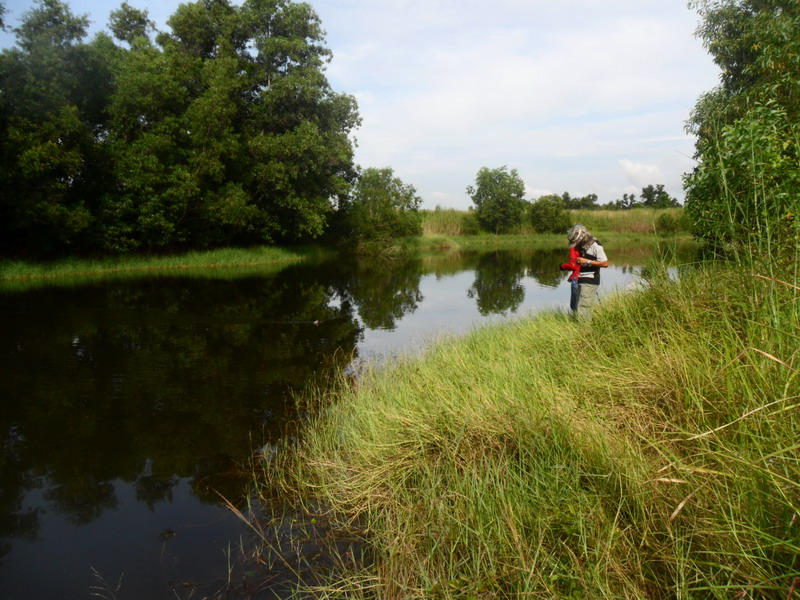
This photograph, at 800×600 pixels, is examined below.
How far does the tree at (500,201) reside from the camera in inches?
2094

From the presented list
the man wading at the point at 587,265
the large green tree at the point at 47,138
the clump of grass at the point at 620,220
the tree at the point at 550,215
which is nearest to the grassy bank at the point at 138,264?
the large green tree at the point at 47,138

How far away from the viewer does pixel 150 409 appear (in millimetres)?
5969

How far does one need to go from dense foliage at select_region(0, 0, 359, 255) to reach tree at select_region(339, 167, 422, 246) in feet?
12.9

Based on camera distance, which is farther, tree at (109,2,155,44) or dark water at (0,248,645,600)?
tree at (109,2,155,44)

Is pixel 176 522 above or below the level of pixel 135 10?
below

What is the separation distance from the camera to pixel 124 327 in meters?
10.4

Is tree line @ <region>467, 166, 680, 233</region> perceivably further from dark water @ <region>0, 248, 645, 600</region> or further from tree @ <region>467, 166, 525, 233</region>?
dark water @ <region>0, 248, 645, 600</region>

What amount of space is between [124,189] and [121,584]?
21.6m

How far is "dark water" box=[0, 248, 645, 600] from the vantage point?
332 cm

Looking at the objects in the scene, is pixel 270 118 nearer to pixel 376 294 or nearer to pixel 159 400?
pixel 376 294

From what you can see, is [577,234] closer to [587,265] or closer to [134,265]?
[587,265]

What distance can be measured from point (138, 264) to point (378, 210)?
1937 cm

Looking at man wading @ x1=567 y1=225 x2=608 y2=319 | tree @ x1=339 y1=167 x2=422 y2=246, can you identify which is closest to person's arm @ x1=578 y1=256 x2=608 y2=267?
man wading @ x1=567 y1=225 x2=608 y2=319

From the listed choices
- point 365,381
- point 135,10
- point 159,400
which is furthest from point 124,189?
point 365,381
